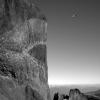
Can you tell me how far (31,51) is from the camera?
59.1 ft

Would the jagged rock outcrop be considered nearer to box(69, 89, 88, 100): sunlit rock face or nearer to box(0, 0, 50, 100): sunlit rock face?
box(69, 89, 88, 100): sunlit rock face

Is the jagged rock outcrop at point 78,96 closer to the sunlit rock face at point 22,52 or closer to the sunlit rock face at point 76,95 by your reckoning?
the sunlit rock face at point 76,95

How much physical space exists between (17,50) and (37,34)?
347 centimetres

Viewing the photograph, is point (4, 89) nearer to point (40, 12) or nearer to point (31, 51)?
point (31, 51)

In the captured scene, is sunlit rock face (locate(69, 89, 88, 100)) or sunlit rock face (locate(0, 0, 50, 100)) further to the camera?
sunlit rock face (locate(69, 89, 88, 100))

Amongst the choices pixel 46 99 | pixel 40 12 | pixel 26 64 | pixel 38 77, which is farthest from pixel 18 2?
pixel 46 99

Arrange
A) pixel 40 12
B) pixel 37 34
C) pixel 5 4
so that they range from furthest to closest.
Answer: pixel 40 12 → pixel 37 34 → pixel 5 4

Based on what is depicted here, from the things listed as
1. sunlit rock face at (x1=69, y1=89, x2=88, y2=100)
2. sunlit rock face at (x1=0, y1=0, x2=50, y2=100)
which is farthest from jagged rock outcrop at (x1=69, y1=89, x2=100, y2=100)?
sunlit rock face at (x1=0, y1=0, x2=50, y2=100)

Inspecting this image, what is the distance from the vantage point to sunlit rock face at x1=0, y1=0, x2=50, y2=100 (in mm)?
14844

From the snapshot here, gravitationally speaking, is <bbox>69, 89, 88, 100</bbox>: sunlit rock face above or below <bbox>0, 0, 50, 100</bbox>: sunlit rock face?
below

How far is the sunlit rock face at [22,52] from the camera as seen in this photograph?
1484cm

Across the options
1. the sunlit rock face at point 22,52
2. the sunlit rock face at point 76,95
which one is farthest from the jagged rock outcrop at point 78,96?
the sunlit rock face at point 22,52

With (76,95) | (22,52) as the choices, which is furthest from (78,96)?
(22,52)

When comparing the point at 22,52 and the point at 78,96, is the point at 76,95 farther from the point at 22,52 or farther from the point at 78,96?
the point at 22,52
